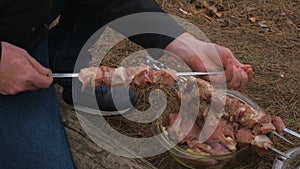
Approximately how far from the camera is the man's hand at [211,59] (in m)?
1.97

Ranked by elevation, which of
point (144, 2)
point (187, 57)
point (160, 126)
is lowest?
point (160, 126)

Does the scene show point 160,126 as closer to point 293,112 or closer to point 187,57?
point 187,57

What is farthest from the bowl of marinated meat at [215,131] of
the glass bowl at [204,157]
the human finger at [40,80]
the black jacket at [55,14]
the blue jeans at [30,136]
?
the human finger at [40,80]

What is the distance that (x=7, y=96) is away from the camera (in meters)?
2.01

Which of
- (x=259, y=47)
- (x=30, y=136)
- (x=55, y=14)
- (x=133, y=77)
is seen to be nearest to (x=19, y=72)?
(x=30, y=136)

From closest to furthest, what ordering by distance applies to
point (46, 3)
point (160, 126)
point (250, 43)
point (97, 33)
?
point (46, 3) → point (160, 126) → point (97, 33) → point (250, 43)

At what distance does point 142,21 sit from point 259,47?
1689mm

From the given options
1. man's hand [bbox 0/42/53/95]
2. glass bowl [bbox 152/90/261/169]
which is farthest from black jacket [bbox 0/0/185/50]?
glass bowl [bbox 152/90/261/169]

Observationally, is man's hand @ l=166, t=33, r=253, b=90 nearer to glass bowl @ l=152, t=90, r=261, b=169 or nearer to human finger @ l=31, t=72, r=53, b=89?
glass bowl @ l=152, t=90, r=261, b=169

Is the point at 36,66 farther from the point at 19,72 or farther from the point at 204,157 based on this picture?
the point at 204,157

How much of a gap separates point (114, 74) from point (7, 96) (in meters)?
0.50

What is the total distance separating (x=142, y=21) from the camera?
2.18 metres

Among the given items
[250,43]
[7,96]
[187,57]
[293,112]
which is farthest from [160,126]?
[250,43]

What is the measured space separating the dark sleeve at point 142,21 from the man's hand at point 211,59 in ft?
0.21
